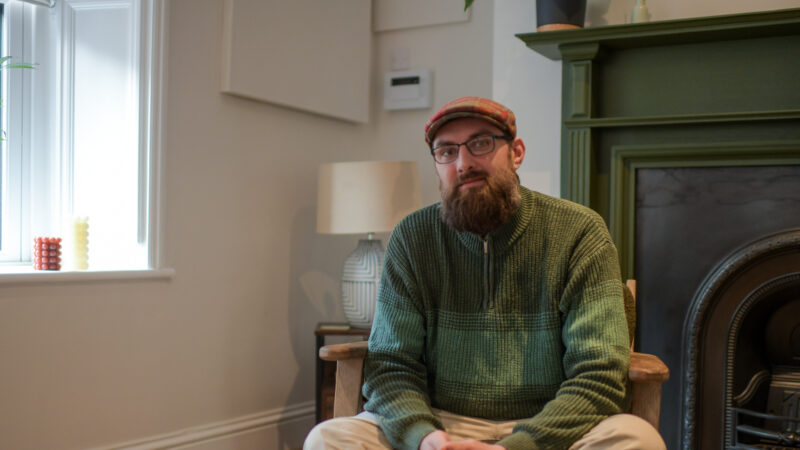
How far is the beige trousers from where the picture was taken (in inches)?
56.9

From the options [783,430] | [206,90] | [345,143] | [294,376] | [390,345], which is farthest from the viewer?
[345,143]

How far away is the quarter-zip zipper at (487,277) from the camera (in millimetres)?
1740

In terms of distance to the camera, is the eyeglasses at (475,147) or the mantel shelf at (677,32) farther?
the mantel shelf at (677,32)

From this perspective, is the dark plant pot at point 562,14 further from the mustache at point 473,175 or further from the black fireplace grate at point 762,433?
the black fireplace grate at point 762,433

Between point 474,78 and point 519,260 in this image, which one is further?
point 474,78

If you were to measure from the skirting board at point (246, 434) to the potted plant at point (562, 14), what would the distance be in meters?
1.80

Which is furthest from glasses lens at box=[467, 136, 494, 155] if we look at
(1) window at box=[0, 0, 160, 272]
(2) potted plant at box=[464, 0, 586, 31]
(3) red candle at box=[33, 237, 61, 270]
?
(3) red candle at box=[33, 237, 61, 270]

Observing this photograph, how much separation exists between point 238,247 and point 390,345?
1.32 metres

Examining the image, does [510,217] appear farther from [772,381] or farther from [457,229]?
[772,381]

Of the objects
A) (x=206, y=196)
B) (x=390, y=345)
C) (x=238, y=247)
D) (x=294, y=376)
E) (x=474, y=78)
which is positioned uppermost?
(x=474, y=78)

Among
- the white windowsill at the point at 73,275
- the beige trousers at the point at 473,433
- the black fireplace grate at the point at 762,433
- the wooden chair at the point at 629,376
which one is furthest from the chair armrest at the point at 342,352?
the black fireplace grate at the point at 762,433

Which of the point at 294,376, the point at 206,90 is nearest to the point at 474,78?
the point at 206,90

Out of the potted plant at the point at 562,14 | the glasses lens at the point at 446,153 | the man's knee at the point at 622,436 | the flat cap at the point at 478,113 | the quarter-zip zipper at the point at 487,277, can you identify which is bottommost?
the man's knee at the point at 622,436

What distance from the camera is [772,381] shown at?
8.04 feet
